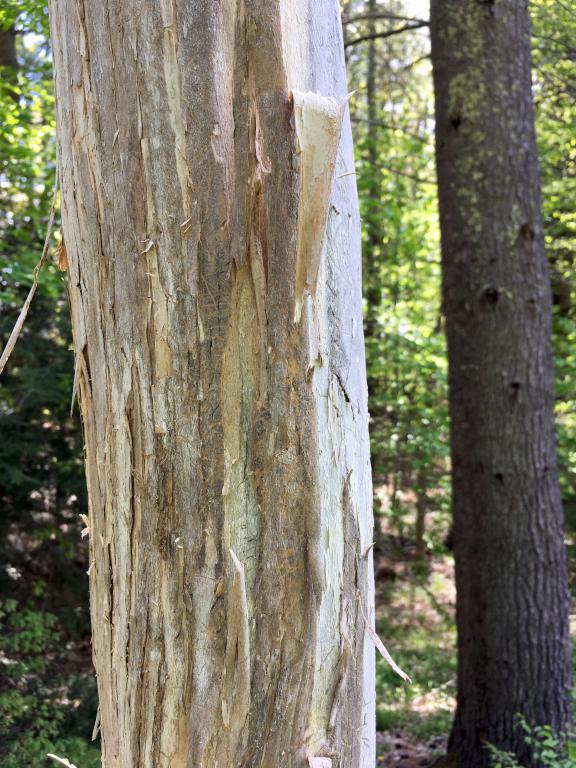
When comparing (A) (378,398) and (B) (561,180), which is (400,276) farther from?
(B) (561,180)

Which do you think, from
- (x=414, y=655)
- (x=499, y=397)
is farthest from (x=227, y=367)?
(x=414, y=655)

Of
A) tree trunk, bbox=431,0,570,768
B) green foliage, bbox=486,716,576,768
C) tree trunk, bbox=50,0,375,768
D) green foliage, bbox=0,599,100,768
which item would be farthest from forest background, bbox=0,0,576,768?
tree trunk, bbox=431,0,570,768

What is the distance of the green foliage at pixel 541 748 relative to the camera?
340 cm

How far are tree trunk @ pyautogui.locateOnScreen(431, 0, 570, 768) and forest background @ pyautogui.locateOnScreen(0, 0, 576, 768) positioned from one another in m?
1.35

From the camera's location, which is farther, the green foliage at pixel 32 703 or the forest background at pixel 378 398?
the forest background at pixel 378 398

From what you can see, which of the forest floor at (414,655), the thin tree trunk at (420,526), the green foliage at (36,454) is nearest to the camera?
the green foliage at (36,454)

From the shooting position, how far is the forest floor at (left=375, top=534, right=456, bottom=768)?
507cm

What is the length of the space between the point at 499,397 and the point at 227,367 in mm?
2871

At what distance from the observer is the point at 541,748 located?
3641 millimetres

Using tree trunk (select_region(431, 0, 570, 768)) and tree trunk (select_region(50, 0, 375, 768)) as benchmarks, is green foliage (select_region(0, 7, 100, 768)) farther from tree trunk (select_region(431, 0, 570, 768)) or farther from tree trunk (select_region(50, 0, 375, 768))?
tree trunk (select_region(50, 0, 375, 768))

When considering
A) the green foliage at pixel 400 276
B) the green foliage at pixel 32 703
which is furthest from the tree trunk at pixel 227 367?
the green foliage at pixel 400 276

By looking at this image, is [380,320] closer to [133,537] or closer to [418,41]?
[418,41]

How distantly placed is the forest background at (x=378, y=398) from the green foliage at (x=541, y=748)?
46.8 inches

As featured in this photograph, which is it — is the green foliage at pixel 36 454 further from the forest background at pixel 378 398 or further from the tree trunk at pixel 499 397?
the tree trunk at pixel 499 397
